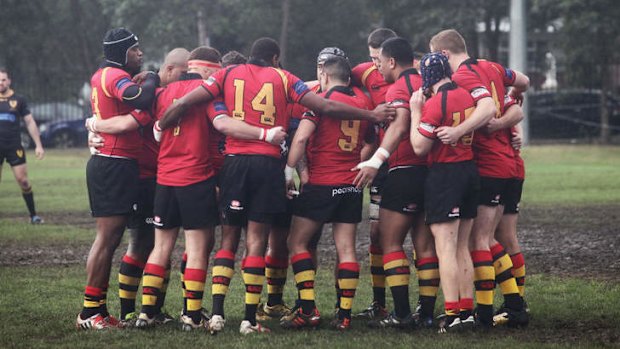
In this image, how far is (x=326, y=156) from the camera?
9242 millimetres

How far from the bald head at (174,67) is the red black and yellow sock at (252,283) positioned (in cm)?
197

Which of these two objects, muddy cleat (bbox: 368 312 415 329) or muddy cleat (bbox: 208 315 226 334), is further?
muddy cleat (bbox: 368 312 415 329)

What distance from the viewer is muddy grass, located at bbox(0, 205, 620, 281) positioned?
12.7m

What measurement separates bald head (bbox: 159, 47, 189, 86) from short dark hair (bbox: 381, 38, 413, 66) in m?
1.93

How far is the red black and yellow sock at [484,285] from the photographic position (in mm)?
8945

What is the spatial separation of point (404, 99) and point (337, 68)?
72 centimetres

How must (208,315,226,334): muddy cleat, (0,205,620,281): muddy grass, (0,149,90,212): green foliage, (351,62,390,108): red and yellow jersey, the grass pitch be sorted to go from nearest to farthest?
1. the grass pitch
2. (208,315,226,334): muddy cleat
3. (351,62,390,108): red and yellow jersey
4. (0,205,620,281): muddy grass
5. (0,149,90,212): green foliage

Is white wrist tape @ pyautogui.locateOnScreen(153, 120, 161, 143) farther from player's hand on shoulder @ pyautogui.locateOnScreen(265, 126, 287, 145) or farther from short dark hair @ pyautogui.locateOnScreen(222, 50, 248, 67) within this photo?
short dark hair @ pyautogui.locateOnScreen(222, 50, 248, 67)

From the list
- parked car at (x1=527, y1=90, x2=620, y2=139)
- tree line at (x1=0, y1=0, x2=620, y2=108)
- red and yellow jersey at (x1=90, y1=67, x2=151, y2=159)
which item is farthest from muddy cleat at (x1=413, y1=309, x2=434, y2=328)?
parked car at (x1=527, y1=90, x2=620, y2=139)

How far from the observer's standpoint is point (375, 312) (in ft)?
32.4

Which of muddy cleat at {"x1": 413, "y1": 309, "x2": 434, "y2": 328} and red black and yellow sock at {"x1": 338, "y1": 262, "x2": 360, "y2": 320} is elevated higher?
red black and yellow sock at {"x1": 338, "y1": 262, "x2": 360, "y2": 320}

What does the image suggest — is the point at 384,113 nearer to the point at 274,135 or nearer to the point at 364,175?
the point at 364,175

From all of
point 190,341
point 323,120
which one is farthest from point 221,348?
point 323,120

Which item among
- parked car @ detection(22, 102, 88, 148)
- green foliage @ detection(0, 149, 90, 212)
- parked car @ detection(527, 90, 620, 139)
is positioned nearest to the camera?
green foliage @ detection(0, 149, 90, 212)
